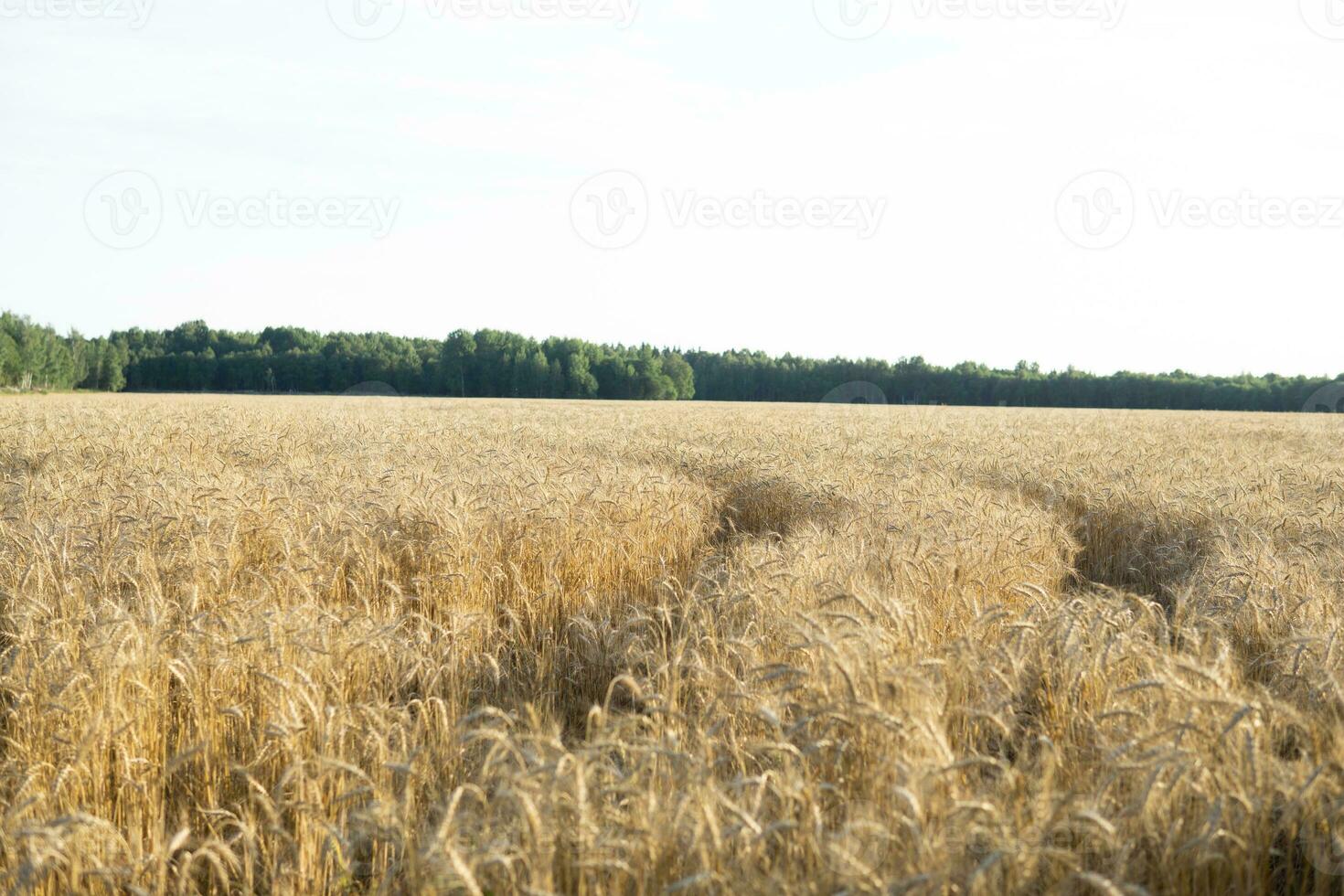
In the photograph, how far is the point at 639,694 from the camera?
2.68 meters

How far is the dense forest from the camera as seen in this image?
94438 millimetres

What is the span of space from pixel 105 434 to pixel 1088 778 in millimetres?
13671

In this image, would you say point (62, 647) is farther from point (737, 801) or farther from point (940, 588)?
point (940, 588)

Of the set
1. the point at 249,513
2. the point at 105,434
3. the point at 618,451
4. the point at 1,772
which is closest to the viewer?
the point at 1,772

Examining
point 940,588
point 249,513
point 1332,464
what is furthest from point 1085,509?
point 249,513

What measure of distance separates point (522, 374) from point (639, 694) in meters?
103

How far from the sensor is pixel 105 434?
11.8m
